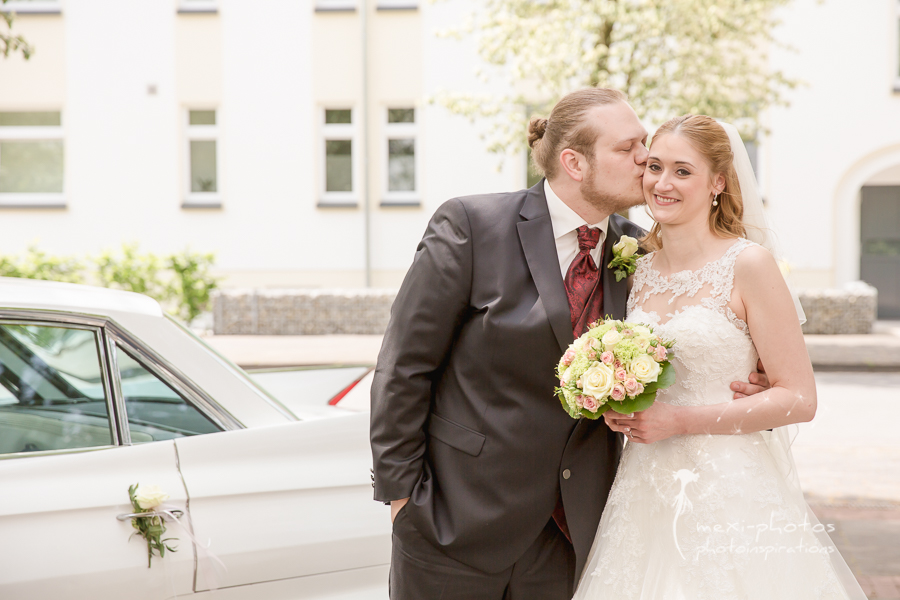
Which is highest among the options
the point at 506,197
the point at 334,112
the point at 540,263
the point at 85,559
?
the point at 334,112

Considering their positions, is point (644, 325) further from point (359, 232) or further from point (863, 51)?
point (863, 51)

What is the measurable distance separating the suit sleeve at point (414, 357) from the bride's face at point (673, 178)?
60 cm

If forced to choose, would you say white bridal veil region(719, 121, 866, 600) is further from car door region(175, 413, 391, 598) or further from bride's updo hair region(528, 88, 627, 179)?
car door region(175, 413, 391, 598)

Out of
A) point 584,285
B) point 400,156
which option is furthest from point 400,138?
point 584,285

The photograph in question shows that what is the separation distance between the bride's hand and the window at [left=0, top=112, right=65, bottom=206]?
17.3 meters

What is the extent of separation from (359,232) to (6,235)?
7.28 m

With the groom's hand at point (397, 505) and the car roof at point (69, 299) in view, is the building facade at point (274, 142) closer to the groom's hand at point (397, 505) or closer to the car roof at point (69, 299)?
the car roof at point (69, 299)

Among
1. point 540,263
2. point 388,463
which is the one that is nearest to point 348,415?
point 388,463

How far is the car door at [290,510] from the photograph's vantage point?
2.37 m

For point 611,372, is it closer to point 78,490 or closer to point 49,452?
point 78,490

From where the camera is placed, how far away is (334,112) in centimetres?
1750

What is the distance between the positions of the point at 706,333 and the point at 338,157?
1577 centimetres

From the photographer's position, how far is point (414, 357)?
230 centimetres

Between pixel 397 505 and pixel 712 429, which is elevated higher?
pixel 712 429
